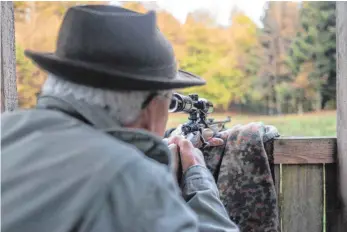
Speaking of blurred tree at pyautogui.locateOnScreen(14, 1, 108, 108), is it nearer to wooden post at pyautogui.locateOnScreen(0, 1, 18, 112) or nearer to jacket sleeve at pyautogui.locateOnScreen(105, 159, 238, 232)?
wooden post at pyautogui.locateOnScreen(0, 1, 18, 112)

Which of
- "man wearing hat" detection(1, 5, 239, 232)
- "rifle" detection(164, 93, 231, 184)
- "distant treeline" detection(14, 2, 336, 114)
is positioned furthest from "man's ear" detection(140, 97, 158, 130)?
"distant treeline" detection(14, 2, 336, 114)

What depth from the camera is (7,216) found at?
0.96 m

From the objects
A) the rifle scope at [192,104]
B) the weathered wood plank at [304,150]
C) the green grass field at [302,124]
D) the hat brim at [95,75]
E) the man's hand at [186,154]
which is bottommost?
the green grass field at [302,124]

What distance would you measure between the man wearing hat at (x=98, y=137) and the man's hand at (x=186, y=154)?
31cm

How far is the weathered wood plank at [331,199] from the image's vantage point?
2.19 metres

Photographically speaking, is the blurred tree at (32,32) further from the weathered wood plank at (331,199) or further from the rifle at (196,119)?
the weathered wood plank at (331,199)

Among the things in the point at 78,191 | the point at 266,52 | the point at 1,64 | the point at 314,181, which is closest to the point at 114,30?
the point at 78,191

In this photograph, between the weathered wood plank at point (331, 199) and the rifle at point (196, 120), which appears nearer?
the rifle at point (196, 120)

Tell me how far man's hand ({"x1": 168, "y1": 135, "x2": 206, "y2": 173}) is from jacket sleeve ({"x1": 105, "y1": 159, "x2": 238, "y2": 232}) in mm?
454

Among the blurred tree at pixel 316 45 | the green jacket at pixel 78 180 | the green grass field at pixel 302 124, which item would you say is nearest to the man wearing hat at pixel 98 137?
the green jacket at pixel 78 180

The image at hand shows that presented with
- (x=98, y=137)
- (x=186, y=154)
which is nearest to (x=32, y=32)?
(x=186, y=154)

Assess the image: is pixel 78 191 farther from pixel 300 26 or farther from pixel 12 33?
pixel 300 26

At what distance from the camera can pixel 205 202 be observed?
138 centimetres

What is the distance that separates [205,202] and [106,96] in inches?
18.6
